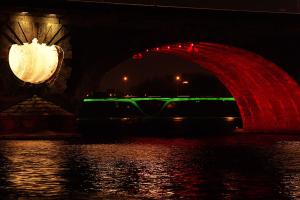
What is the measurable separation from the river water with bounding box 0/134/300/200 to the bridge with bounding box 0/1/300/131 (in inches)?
305

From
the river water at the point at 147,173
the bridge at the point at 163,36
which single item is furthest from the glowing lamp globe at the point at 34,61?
the river water at the point at 147,173

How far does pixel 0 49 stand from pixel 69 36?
3.66 metres

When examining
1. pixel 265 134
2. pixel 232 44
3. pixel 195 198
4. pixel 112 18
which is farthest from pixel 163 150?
pixel 265 134

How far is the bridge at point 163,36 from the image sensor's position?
121 ft

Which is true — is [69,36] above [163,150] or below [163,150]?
above

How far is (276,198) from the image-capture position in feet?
50.9

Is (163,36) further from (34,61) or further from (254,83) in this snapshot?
(254,83)

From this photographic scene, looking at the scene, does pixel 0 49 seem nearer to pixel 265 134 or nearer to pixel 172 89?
pixel 265 134

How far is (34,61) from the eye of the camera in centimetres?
3638

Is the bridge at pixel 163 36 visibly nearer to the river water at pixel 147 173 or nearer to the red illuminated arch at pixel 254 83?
the red illuminated arch at pixel 254 83

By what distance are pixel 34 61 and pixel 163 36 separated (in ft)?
23.3

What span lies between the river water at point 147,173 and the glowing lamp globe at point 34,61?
238 inches

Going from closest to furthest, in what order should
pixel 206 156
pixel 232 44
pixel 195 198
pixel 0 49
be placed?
1. pixel 195 198
2. pixel 206 156
3. pixel 0 49
4. pixel 232 44

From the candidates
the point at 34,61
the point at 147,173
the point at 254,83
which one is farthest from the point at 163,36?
the point at 147,173
